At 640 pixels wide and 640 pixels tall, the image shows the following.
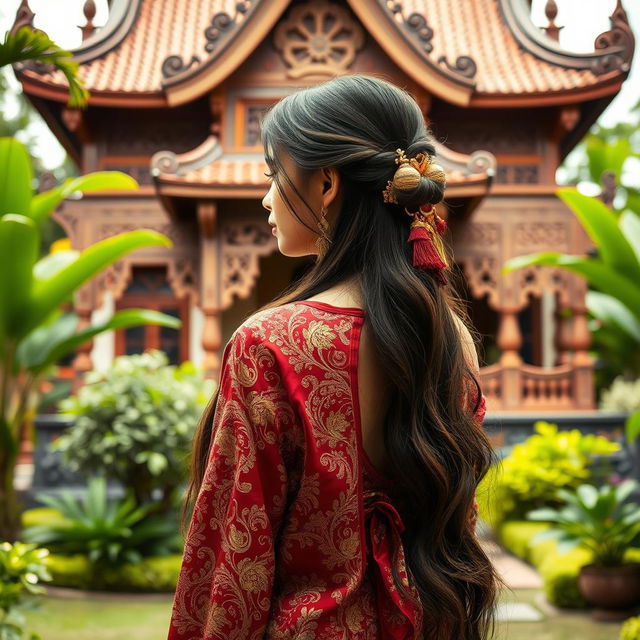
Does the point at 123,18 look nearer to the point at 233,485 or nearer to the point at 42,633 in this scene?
the point at 42,633

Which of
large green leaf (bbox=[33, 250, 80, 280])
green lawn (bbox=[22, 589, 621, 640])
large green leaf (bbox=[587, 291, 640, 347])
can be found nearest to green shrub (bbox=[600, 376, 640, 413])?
large green leaf (bbox=[587, 291, 640, 347])

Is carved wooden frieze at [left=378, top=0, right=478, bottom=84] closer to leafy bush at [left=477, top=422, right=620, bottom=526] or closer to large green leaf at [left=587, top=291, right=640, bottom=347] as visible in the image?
large green leaf at [left=587, top=291, right=640, bottom=347]

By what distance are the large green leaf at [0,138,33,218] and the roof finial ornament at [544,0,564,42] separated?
7.17m

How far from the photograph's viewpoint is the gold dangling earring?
1523 mm

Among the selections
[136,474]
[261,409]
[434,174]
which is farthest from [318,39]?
[261,409]

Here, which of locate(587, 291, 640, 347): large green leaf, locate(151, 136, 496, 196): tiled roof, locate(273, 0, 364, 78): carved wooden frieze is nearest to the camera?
locate(587, 291, 640, 347): large green leaf

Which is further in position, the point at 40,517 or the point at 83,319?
the point at 83,319

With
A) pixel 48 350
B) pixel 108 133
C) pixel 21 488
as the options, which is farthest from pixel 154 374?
pixel 108 133

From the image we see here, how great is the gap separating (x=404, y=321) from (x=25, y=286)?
5081mm

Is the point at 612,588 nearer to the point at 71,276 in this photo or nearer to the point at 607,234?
the point at 607,234

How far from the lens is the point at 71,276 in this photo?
20.8ft

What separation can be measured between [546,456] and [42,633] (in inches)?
160

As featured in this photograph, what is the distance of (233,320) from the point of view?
1138 cm

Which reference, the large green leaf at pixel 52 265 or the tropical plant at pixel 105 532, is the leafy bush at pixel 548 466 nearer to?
the tropical plant at pixel 105 532
